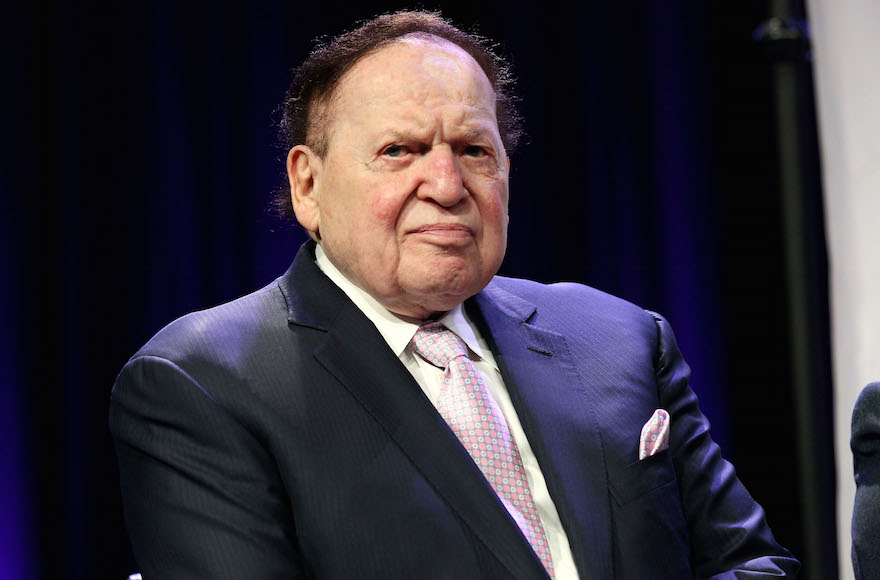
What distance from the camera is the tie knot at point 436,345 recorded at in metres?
1.72

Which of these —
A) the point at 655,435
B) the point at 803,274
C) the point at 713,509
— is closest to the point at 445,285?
the point at 655,435

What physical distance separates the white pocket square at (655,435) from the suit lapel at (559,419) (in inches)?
3.3

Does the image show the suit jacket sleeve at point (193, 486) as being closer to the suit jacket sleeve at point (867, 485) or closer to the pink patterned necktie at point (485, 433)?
the pink patterned necktie at point (485, 433)

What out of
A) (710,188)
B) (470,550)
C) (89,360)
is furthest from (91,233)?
(710,188)

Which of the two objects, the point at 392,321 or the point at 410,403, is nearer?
the point at 410,403

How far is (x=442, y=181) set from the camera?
1684 mm

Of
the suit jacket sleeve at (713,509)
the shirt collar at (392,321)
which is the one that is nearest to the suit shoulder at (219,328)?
the shirt collar at (392,321)

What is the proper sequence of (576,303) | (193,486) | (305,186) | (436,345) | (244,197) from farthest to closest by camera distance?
(244,197) → (576,303) → (305,186) → (436,345) → (193,486)

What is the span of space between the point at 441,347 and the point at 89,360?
3.94 ft

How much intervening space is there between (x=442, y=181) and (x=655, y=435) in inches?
22.7

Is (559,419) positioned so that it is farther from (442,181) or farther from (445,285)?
(442,181)

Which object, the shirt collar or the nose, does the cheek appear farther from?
the shirt collar

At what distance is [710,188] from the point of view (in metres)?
3.07

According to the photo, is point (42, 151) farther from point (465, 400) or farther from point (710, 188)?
point (710, 188)
